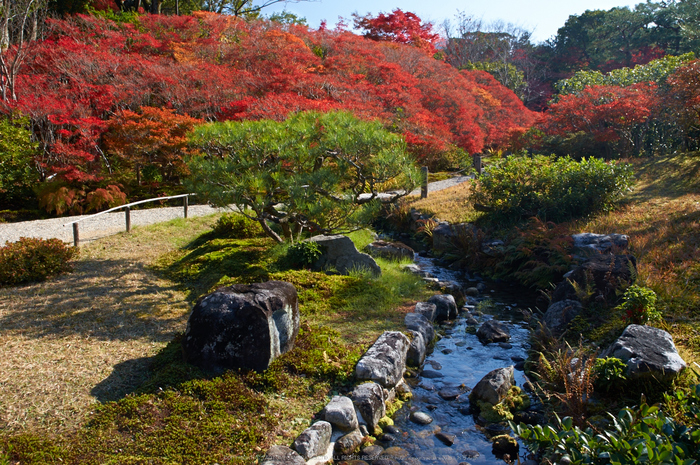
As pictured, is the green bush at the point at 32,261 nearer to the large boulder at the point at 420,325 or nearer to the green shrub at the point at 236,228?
the green shrub at the point at 236,228

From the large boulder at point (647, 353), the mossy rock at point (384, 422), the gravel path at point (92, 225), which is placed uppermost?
the large boulder at point (647, 353)

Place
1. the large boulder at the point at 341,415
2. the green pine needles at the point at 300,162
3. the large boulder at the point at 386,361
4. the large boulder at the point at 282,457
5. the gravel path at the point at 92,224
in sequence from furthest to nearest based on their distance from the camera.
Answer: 1. the gravel path at the point at 92,224
2. the green pine needles at the point at 300,162
3. the large boulder at the point at 386,361
4. the large boulder at the point at 341,415
5. the large boulder at the point at 282,457

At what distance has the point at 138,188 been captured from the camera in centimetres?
1655

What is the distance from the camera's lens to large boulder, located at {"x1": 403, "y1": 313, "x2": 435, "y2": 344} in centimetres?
710

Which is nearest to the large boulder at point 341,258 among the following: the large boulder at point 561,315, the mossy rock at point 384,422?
the large boulder at point 561,315

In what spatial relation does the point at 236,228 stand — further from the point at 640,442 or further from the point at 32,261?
the point at 640,442

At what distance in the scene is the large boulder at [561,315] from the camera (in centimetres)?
720

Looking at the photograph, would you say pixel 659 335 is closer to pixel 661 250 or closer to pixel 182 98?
pixel 661 250

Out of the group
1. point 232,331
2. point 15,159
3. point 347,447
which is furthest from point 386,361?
point 15,159

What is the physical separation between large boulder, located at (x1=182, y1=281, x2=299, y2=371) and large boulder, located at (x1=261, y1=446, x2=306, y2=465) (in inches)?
47.8

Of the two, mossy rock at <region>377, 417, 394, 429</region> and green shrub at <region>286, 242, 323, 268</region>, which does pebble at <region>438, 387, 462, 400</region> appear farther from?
green shrub at <region>286, 242, 323, 268</region>

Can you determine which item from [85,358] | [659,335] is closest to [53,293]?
[85,358]

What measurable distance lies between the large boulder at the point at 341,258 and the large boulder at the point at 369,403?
3935 mm

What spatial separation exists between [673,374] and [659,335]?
Result: 0.67 meters
